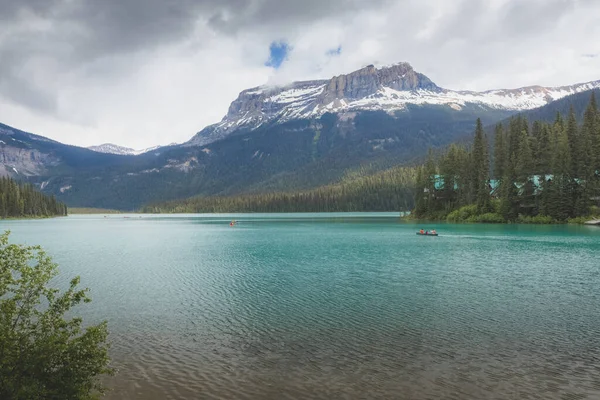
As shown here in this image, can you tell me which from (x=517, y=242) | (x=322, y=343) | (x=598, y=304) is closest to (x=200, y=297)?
(x=322, y=343)

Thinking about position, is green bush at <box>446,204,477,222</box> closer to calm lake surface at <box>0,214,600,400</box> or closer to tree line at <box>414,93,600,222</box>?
tree line at <box>414,93,600,222</box>

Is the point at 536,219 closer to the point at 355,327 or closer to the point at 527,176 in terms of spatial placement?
the point at 527,176

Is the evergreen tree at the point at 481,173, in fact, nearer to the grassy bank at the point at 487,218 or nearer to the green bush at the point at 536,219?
the grassy bank at the point at 487,218

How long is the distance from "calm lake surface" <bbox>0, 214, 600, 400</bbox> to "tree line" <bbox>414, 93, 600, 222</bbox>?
210 feet

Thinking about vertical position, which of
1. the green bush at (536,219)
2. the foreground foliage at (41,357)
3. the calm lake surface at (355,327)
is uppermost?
the green bush at (536,219)

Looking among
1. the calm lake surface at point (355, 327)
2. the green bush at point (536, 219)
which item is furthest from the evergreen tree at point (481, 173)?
the calm lake surface at point (355, 327)

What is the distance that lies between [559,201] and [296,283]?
9516cm

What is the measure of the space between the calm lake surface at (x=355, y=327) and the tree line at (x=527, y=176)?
6404cm

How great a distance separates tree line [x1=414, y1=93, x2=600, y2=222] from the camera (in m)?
107

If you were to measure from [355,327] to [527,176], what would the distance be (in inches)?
4168

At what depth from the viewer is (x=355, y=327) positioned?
24.8 m

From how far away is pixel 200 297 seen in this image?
112 feet

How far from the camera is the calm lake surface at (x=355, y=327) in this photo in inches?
666

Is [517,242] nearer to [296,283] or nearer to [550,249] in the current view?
[550,249]
